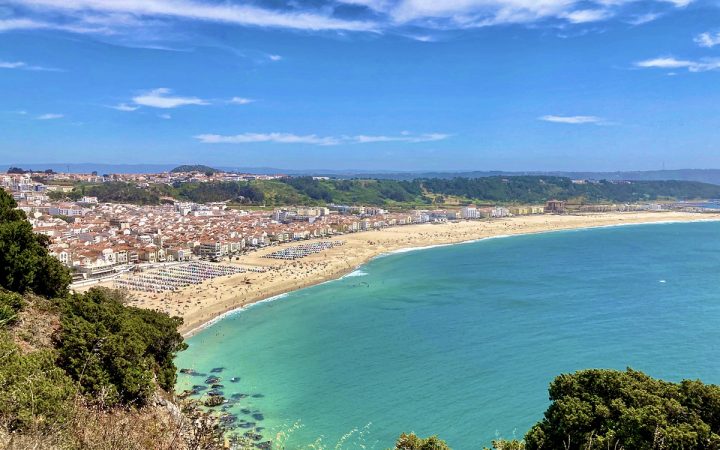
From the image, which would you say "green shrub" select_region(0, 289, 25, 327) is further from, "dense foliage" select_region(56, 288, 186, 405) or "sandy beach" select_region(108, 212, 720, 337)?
"sandy beach" select_region(108, 212, 720, 337)

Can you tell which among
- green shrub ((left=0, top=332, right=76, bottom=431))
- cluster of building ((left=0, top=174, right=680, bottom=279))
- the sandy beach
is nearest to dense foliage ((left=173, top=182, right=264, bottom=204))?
cluster of building ((left=0, top=174, right=680, bottom=279))

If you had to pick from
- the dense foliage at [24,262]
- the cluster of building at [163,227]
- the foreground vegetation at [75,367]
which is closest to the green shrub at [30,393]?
the foreground vegetation at [75,367]

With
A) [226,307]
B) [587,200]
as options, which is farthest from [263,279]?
[587,200]

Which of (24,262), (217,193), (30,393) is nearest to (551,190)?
(217,193)

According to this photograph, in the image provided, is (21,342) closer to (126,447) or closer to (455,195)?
(126,447)

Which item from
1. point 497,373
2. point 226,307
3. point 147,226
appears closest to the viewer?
point 497,373
